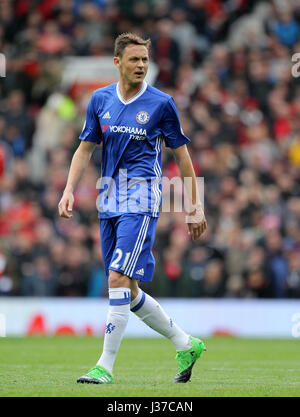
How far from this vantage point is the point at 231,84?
17.9 metres

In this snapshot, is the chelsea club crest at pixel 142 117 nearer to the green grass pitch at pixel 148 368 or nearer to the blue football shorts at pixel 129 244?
the blue football shorts at pixel 129 244

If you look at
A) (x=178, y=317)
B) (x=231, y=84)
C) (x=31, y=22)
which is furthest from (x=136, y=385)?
(x=31, y=22)

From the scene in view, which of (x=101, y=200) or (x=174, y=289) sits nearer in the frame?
(x=101, y=200)

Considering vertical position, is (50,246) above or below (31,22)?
below

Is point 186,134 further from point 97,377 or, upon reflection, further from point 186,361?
point 97,377

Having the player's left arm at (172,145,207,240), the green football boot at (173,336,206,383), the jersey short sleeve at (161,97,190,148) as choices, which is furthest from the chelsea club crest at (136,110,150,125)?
the green football boot at (173,336,206,383)

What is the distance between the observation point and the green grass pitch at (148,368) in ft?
21.6

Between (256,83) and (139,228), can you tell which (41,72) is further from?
(139,228)

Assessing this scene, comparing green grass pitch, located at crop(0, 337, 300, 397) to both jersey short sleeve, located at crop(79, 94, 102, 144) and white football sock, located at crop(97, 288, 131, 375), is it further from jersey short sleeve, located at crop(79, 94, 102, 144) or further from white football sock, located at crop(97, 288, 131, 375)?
jersey short sleeve, located at crop(79, 94, 102, 144)

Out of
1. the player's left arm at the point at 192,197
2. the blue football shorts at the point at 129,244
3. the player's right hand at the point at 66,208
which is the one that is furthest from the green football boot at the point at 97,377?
the player's left arm at the point at 192,197

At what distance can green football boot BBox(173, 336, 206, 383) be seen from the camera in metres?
7.35

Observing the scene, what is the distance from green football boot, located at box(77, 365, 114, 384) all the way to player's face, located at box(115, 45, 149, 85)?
2181 millimetres

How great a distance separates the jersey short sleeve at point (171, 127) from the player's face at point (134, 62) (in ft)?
1.03

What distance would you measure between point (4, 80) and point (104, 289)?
5.34 meters
